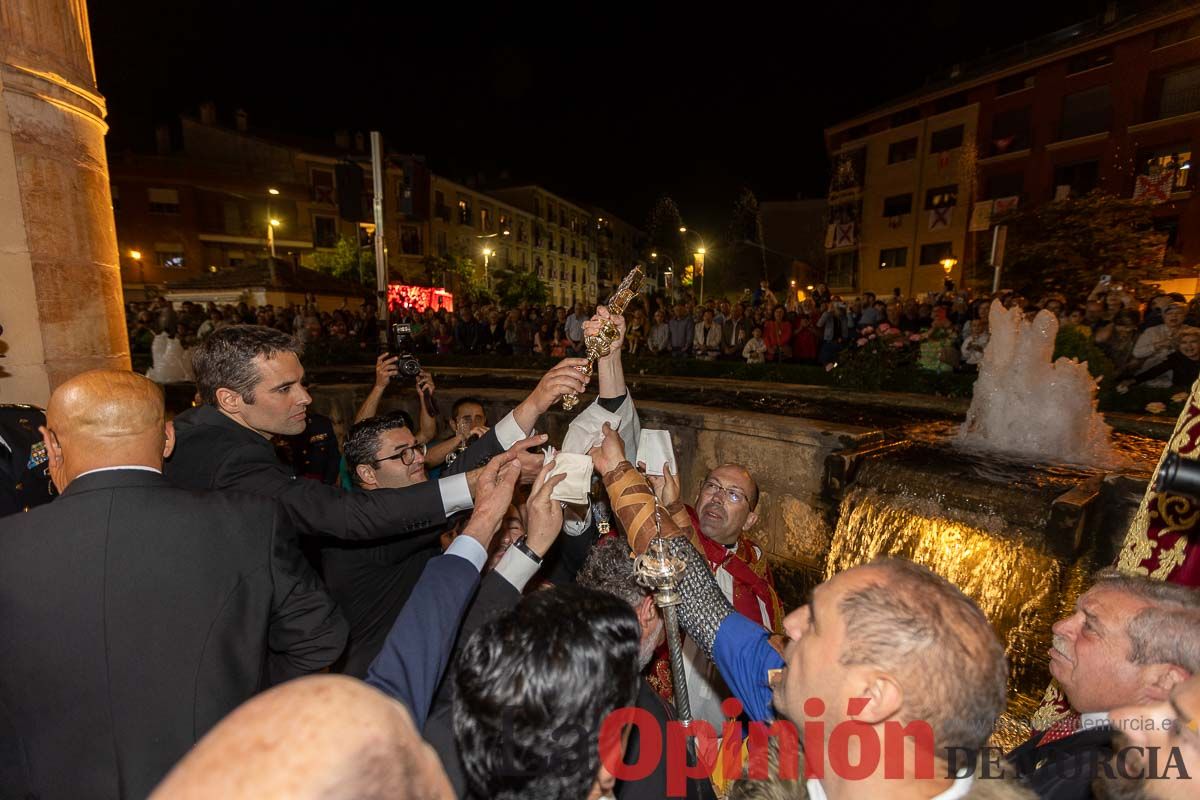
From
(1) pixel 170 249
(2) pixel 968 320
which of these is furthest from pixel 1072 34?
(1) pixel 170 249

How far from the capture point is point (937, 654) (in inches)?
49.6

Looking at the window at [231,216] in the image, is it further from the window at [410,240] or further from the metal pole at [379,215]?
the metal pole at [379,215]

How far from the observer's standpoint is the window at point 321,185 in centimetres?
3794

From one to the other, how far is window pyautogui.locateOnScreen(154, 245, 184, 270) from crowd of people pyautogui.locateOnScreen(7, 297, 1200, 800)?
41.4 m

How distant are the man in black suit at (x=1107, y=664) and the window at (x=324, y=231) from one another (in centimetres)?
4350

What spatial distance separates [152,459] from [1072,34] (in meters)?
44.4

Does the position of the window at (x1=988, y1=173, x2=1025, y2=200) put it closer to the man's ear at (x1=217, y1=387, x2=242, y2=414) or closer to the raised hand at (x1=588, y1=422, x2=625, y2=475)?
the raised hand at (x1=588, y1=422, x2=625, y2=475)

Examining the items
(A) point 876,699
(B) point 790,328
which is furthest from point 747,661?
(B) point 790,328

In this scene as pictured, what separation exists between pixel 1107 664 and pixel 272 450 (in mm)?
3415

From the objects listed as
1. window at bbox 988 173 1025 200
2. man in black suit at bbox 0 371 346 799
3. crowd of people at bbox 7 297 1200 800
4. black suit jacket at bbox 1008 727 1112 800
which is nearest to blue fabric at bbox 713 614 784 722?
crowd of people at bbox 7 297 1200 800

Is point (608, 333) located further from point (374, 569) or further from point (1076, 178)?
point (1076, 178)

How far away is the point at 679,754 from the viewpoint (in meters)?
1.60

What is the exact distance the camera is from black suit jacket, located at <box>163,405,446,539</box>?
7.74 ft

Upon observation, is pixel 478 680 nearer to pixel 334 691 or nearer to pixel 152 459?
pixel 334 691
